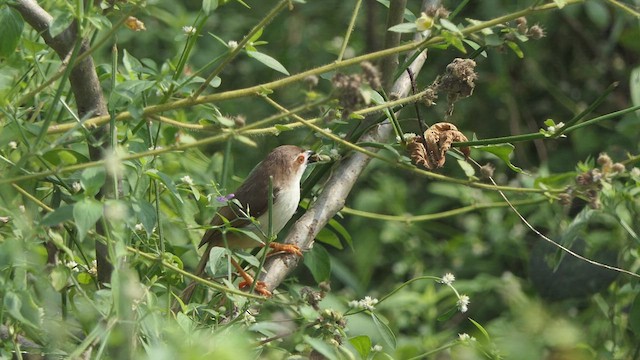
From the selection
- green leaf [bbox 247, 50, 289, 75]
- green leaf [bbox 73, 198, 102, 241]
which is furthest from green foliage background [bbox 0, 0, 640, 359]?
green leaf [bbox 247, 50, 289, 75]

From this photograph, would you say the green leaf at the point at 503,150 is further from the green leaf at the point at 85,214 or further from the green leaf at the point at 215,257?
the green leaf at the point at 85,214

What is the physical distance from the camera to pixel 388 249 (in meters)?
6.33

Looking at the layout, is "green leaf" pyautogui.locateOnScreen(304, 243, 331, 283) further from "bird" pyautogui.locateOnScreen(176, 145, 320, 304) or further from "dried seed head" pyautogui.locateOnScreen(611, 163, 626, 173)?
"dried seed head" pyautogui.locateOnScreen(611, 163, 626, 173)

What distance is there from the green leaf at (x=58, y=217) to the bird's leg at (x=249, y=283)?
2.25 feet

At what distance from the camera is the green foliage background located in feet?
7.63

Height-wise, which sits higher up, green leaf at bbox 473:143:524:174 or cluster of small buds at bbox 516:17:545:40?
cluster of small buds at bbox 516:17:545:40

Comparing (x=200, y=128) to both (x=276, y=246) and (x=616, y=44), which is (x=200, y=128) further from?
(x=616, y=44)

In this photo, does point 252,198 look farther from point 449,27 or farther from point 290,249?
point 449,27

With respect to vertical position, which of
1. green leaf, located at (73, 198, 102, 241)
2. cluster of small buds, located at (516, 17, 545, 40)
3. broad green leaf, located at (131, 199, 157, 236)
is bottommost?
broad green leaf, located at (131, 199, 157, 236)

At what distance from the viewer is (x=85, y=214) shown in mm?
2086

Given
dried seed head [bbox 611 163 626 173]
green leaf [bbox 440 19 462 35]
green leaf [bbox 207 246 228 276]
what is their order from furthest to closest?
green leaf [bbox 207 246 228 276] → dried seed head [bbox 611 163 626 173] → green leaf [bbox 440 19 462 35]

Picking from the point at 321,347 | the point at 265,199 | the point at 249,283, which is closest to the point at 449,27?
the point at 321,347

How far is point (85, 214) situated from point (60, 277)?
57 centimetres

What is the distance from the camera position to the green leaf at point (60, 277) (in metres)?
2.60
